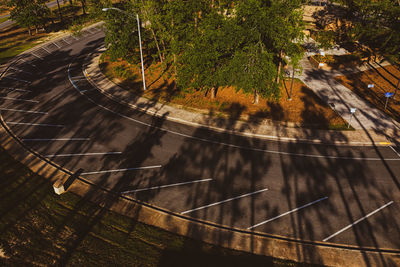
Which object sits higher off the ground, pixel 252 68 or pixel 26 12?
pixel 26 12

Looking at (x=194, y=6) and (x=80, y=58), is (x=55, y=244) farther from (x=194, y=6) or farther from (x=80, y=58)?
(x=80, y=58)

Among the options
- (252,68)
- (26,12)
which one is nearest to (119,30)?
(252,68)

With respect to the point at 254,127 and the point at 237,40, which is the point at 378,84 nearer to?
the point at 254,127

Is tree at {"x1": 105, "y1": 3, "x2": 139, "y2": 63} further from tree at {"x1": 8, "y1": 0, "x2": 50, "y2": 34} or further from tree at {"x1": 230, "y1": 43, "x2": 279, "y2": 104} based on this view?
tree at {"x1": 8, "y1": 0, "x2": 50, "y2": 34}

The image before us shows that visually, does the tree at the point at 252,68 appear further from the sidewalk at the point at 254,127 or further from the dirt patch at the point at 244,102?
the dirt patch at the point at 244,102

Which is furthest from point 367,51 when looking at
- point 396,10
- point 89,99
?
point 89,99
